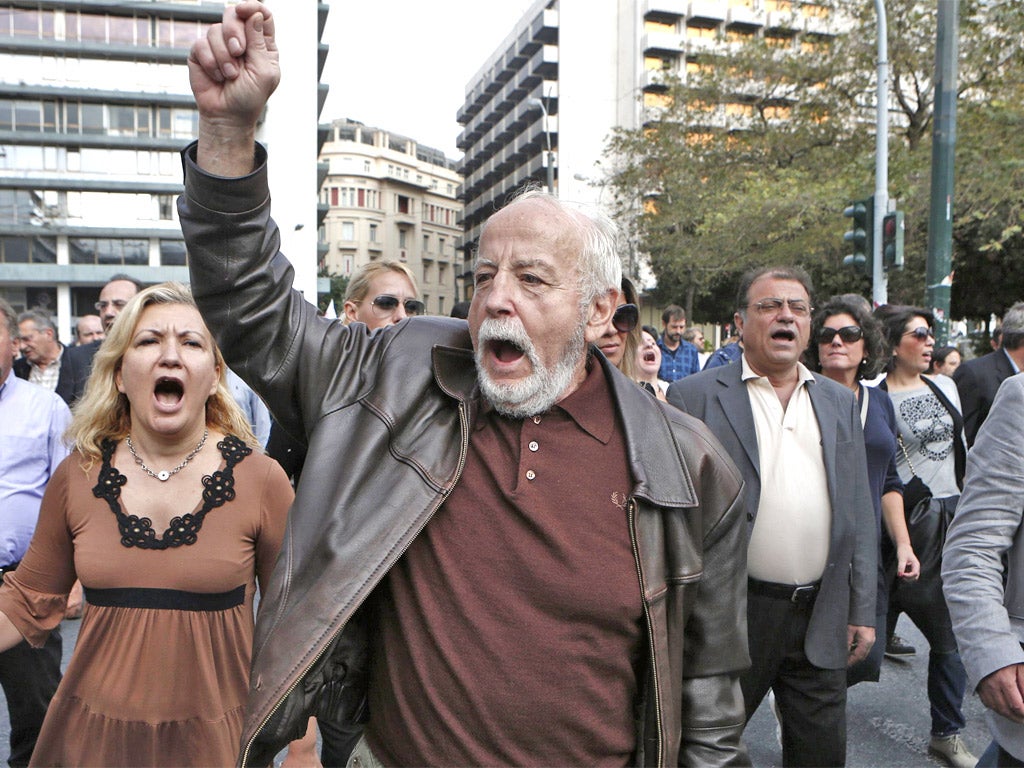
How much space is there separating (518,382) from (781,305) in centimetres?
229

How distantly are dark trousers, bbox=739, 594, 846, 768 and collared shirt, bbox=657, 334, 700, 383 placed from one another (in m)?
7.59

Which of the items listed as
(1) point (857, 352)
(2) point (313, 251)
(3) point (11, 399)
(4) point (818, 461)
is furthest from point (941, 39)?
(2) point (313, 251)

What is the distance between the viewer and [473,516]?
204 centimetres

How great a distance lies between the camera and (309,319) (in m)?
2.08

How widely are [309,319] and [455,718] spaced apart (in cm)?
87

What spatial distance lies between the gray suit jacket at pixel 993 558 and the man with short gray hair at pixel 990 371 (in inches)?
178

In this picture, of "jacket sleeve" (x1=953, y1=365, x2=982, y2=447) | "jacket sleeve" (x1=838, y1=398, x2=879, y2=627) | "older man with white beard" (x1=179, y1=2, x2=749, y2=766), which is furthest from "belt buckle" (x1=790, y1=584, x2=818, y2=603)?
"jacket sleeve" (x1=953, y1=365, x2=982, y2=447)

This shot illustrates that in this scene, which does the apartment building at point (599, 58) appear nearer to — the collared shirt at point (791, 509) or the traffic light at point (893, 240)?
the traffic light at point (893, 240)

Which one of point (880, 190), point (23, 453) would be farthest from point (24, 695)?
point (880, 190)

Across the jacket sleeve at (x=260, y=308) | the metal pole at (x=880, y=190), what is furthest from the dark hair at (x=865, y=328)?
the metal pole at (x=880, y=190)

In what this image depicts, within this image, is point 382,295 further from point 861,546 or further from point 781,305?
point 861,546

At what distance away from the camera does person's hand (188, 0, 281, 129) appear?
1.84 meters

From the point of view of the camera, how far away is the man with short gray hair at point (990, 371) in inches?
270

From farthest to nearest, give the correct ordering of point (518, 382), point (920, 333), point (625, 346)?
1. point (920, 333)
2. point (625, 346)
3. point (518, 382)
